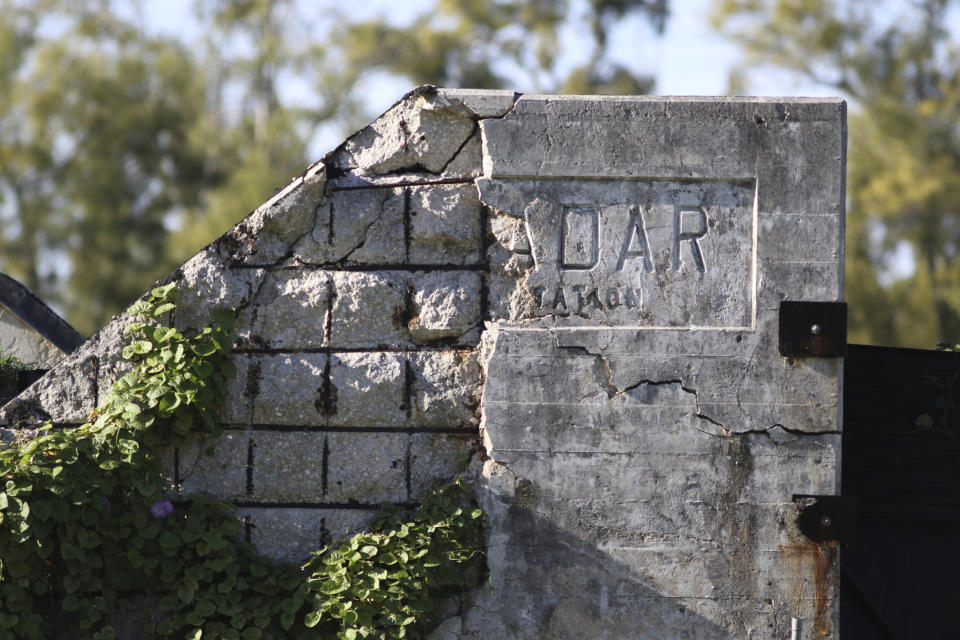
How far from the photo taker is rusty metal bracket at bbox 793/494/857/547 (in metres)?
3.83

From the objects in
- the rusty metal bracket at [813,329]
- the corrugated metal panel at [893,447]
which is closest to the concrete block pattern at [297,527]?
the rusty metal bracket at [813,329]

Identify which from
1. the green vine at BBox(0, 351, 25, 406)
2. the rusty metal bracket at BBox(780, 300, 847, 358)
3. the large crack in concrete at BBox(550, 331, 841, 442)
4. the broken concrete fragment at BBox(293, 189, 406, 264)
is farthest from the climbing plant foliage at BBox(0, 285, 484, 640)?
the rusty metal bracket at BBox(780, 300, 847, 358)

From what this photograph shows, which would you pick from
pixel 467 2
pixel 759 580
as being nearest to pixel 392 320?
pixel 759 580

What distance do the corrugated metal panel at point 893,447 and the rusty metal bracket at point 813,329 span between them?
0.67 m

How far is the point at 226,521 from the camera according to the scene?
3.89 metres

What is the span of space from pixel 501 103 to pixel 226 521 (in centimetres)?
192

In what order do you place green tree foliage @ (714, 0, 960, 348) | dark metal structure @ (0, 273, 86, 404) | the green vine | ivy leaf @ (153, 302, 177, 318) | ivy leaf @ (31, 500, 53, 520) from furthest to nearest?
1. green tree foliage @ (714, 0, 960, 348)
2. dark metal structure @ (0, 273, 86, 404)
3. the green vine
4. ivy leaf @ (153, 302, 177, 318)
5. ivy leaf @ (31, 500, 53, 520)

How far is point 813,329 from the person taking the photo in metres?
3.85

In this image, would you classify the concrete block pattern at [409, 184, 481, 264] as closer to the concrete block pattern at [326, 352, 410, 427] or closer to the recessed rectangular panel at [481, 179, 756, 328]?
the recessed rectangular panel at [481, 179, 756, 328]

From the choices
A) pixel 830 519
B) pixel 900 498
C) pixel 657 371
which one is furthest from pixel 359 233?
pixel 900 498

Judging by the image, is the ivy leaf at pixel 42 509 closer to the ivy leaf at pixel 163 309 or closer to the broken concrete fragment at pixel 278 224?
the ivy leaf at pixel 163 309

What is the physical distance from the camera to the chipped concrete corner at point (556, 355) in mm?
3867

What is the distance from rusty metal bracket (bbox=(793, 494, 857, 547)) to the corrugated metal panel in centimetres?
63

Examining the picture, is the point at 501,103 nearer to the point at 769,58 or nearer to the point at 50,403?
the point at 50,403
